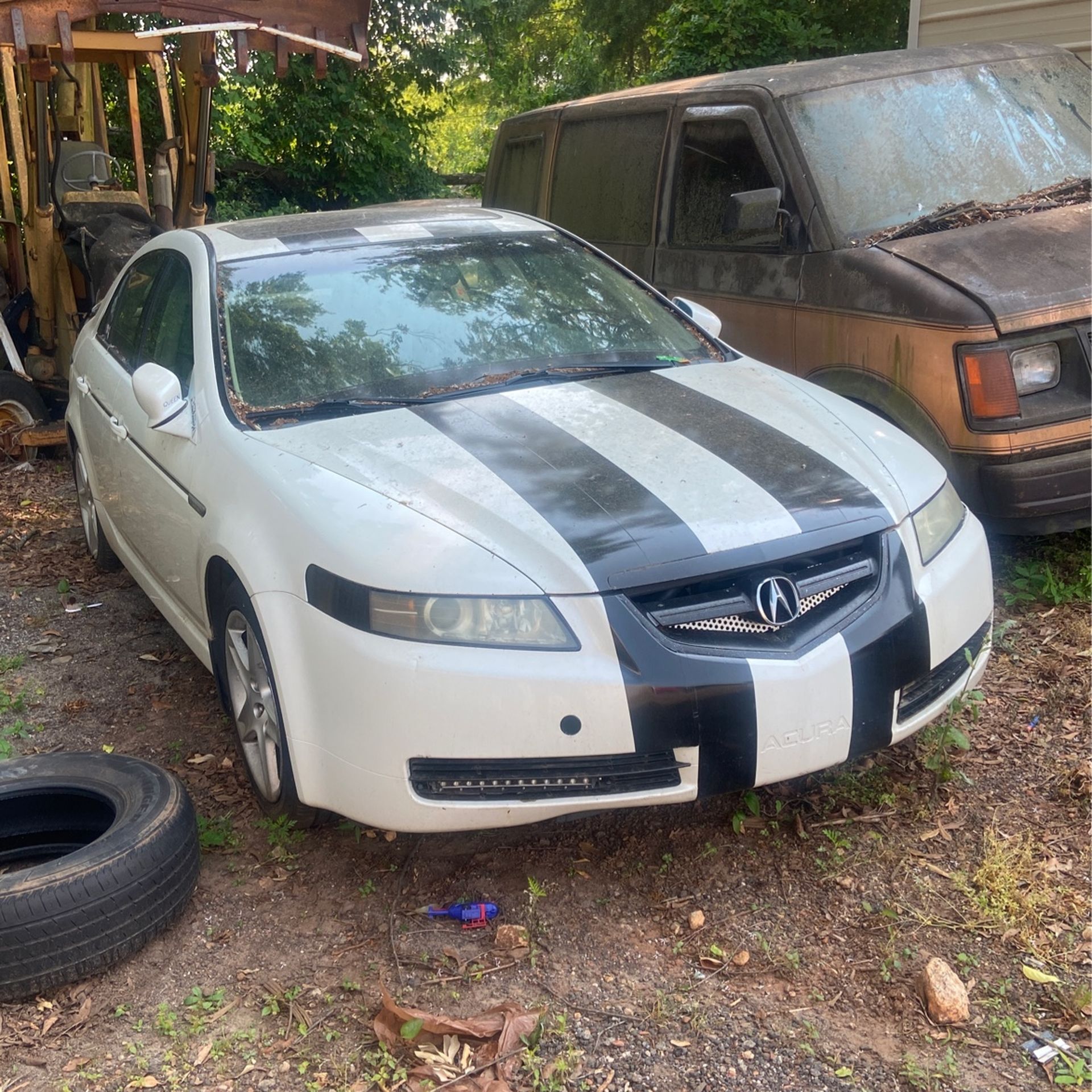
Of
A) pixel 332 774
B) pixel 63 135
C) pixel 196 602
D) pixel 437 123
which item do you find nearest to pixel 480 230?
pixel 196 602

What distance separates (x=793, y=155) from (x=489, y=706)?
10.8ft

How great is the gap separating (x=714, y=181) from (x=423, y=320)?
219 centimetres

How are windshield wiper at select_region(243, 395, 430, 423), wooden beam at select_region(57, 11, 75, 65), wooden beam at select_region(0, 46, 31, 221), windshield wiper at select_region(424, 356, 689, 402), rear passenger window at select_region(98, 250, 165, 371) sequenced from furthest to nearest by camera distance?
1. wooden beam at select_region(0, 46, 31, 221)
2. wooden beam at select_region(57, 11, 75, 65)
3. rear passenger window at select_region(98, 250, 165, 371)
4. windshield wiper at select_region(424, 356, 689, 402)
5. windshield wiper at select_region(243, 395, 430, 423)

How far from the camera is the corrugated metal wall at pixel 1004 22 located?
361 inches

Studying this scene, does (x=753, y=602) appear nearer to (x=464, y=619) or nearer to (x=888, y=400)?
(x=464, y=619)

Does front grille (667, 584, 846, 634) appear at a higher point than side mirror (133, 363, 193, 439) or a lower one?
lower

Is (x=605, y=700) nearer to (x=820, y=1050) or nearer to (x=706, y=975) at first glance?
(x=706, y=975)

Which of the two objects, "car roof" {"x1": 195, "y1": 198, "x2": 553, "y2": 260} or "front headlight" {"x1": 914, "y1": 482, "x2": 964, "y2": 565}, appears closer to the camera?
"front headlight" {"x1": 914, "y1": 482, "x2": 964, "y2": 565}

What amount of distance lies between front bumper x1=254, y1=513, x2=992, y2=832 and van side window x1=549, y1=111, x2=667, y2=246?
3.52 meters

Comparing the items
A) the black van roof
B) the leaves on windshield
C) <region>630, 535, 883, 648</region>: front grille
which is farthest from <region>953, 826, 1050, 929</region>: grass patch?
the black van roof

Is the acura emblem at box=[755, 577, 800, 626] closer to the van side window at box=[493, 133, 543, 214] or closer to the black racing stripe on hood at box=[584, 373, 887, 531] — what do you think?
the black racing stripe on hood at box=[584, 373, 887, 531]

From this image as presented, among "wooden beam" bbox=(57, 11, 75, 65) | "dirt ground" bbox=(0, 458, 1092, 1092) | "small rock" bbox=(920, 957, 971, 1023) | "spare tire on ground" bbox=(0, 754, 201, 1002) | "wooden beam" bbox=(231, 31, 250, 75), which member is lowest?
"dirt ground" bbox=(0, 458, 1092, 1092)

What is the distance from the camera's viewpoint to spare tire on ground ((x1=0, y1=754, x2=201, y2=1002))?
111 inches

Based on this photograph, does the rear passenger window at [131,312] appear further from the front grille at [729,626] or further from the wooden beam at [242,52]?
the front grille at [729,626]
